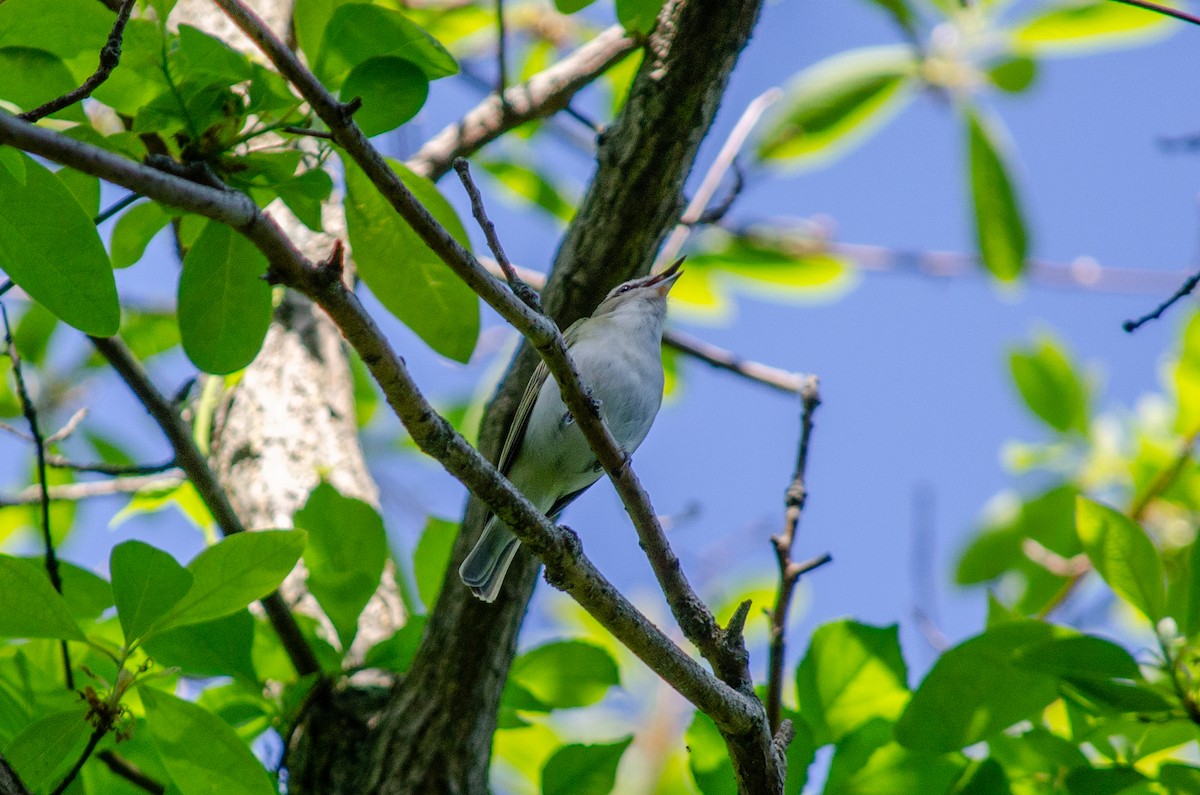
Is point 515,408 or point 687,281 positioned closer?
point 515,408

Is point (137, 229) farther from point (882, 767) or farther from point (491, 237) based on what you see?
point (882, 767)

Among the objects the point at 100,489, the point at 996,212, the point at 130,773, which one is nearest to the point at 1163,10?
the point at 996,212

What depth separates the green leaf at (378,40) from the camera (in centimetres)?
238

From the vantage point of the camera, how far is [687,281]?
16.2 feet

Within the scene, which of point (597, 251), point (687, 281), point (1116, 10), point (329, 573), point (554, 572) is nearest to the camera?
point (554, 572)

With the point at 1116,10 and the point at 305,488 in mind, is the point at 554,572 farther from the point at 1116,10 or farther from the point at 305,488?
the point at 1116,10

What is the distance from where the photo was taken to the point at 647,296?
4652 millimetres

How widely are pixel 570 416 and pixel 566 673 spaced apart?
964 millimetres

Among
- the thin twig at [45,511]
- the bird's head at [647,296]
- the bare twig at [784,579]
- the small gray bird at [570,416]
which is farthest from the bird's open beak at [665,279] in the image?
the thin twig at [45,511]

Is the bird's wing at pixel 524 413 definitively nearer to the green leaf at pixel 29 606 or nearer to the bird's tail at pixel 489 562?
the bird's tail at pixel 489 562

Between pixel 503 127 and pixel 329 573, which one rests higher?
pixel 503 127

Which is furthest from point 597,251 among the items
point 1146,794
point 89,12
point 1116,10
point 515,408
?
point 1116,10

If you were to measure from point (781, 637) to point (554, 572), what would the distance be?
2.31 ft

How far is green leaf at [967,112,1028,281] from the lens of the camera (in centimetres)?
430
